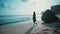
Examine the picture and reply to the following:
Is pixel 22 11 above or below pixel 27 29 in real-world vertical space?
above

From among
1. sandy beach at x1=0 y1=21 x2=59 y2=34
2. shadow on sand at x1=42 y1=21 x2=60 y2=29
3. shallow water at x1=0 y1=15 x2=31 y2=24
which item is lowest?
sandy beach at x1=0 y1=21 x2=59 y2=34

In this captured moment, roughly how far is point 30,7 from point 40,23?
1.15 feet

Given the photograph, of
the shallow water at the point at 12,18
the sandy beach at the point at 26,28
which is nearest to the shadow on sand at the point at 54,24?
the sandy beach at the point at 26,28

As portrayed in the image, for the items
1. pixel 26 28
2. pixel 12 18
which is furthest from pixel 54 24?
pixel 12 18

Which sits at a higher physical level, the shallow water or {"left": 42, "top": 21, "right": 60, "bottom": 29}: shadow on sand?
the shallow water

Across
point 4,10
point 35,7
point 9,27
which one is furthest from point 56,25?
point 4,10

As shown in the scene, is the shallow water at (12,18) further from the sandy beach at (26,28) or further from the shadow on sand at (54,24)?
the shadow on sand at (54,24)

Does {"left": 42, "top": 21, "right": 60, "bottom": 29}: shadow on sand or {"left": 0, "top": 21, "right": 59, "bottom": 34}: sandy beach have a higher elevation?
{"left": 42, "top": 21, "right": 60, "bottom": 29}: shadow on sand

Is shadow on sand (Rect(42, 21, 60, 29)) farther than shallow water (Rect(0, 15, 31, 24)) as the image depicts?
No

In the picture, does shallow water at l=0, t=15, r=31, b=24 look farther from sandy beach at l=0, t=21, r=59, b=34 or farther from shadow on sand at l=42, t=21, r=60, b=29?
shadow on sand at l=42, t=21, r=60, b=29

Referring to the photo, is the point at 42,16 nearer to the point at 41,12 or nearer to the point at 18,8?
the point at 41,12

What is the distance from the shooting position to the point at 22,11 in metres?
2.06

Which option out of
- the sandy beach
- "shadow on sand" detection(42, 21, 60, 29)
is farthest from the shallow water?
"shadow on sand" detection(42, 21, 60, 29)

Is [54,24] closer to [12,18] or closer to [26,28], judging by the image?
[26,28]
